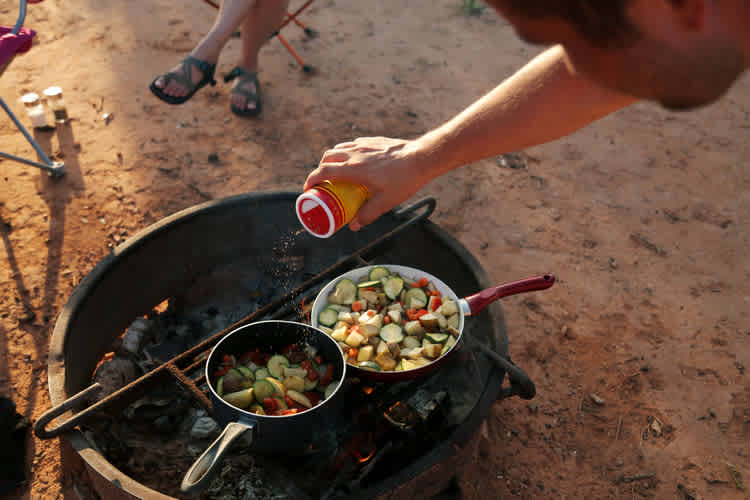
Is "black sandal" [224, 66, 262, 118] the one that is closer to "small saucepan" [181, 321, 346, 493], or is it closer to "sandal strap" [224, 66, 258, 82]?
"sandal strap" [224, 66, 258, 82]

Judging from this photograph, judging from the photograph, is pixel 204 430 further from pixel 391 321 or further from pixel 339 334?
pixel 391 321

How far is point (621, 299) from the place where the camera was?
363 centimetres

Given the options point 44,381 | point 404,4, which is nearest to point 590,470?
point 44,381

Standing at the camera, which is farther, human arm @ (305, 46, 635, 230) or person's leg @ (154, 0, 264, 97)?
person's leg @ (154, 0, 264, 97)

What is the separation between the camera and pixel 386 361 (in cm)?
204

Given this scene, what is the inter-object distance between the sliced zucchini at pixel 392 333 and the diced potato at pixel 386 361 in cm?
9

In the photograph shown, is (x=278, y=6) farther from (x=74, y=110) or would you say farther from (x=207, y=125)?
(x=74, y=110)

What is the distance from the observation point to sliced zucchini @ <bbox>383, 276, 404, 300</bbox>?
7.62 feet

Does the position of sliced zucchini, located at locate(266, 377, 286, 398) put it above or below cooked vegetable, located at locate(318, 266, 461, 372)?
above

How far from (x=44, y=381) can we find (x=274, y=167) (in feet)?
7.24

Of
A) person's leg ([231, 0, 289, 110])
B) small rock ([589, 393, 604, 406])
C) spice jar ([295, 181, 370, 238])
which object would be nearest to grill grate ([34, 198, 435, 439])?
spice jar ([295, 181, 370, 238])

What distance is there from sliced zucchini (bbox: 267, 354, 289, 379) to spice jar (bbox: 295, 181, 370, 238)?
474 mm

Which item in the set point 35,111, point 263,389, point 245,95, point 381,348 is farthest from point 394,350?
point 35,111

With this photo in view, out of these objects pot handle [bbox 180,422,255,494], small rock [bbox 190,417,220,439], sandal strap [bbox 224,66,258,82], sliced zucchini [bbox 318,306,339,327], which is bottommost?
small rock [bbox 190,417,220,439]
